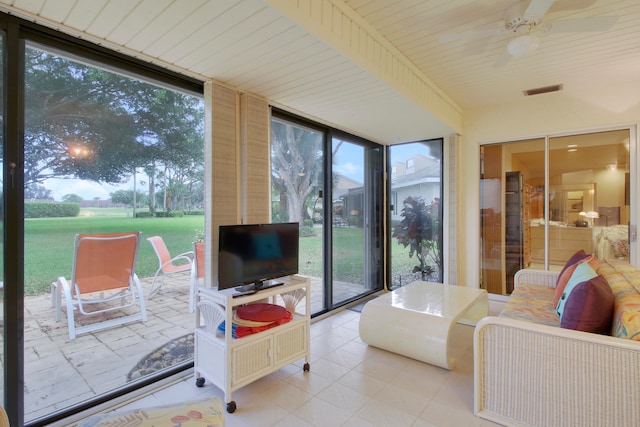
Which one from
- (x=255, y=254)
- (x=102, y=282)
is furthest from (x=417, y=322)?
(x=102, y=282)

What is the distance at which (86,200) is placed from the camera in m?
2.01

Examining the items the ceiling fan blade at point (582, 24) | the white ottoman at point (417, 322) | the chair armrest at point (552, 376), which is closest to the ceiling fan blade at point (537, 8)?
the ceiling fan blade at point (582, 24)

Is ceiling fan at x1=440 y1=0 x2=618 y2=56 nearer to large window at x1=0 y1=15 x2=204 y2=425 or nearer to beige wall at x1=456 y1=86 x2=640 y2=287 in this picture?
beige wall at x1=456 y1=86 x2=640 y2=287

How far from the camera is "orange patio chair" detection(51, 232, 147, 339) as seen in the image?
6.60 ft

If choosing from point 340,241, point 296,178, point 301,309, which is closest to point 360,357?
point 301,309

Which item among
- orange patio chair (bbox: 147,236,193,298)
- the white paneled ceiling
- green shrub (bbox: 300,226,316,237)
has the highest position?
the white paneled ceiling

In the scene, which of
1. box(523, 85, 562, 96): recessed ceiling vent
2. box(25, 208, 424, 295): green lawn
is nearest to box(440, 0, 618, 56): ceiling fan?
box(523, 85, 562, 96): recessed ceiling vent

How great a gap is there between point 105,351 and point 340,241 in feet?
8.72

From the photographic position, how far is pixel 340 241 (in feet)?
13.4

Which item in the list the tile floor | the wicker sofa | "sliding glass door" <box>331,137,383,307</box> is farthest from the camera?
"sliding glass door" <box>331,137,383,307</box>

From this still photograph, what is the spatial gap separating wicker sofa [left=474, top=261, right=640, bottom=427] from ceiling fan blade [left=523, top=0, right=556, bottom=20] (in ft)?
5.59

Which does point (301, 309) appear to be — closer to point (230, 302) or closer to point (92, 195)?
point (230, 302)

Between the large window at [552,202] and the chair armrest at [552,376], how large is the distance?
8.38ft

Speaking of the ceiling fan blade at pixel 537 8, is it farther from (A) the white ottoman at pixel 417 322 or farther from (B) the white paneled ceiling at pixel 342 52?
(A) the white ottoman at pixel 417 322
